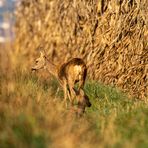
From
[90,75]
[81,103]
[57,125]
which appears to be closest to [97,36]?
[90,75]

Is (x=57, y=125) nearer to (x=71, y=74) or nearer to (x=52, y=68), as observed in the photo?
(x=71, y=74)

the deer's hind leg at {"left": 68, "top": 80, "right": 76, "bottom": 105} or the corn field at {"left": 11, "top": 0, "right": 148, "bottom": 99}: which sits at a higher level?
the corn field at {"left": 11, "top": 0, "right": 148, "bottom": 99}

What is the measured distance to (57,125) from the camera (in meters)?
6.81

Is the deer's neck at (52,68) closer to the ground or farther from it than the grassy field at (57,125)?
farther from it

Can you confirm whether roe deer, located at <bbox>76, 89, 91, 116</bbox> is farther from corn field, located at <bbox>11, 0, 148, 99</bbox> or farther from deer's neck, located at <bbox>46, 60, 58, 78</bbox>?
corn field, located at <bbox>11, 0, 148, 99</bbox>

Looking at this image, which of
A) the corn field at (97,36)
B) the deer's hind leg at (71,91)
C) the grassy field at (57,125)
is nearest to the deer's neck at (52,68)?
the corn field at (97,36)

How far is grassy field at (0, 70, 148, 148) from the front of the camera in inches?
250

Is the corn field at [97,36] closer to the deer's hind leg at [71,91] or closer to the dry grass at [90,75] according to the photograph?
the dry grass at [90,75]

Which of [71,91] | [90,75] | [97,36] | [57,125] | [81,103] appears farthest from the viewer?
[97,36]

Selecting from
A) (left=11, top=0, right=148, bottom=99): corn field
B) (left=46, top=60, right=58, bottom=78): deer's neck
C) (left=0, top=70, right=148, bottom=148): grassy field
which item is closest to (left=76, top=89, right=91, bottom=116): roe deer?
(left=0, top=70, right=148, bottom=148): grassy field

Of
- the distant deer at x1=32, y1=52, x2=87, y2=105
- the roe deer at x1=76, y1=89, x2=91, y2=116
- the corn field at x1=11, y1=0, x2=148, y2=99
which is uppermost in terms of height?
the corn field at x1=11, y1=0, x2=148, y2=99

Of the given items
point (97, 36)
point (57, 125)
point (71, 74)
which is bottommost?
point (57, 125)

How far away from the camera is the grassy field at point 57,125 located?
6.36m

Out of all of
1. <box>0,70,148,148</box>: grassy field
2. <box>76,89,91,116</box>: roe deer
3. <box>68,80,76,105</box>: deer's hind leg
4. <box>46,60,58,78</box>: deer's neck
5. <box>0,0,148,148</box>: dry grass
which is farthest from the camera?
<box>46,60,58,78</box>: deer's neck
